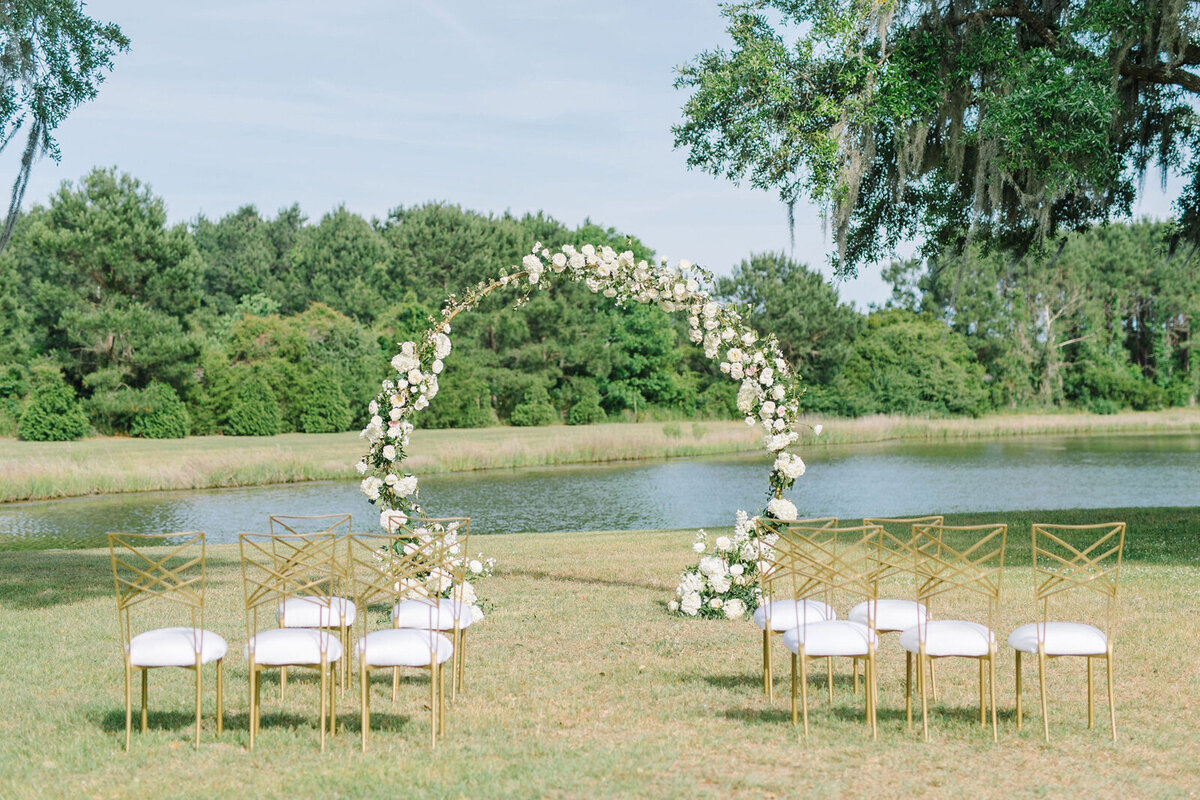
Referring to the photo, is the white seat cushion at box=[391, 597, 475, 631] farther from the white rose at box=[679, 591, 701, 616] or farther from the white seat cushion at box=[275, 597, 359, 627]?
the white rose at box=[679, 591, 701, 616]

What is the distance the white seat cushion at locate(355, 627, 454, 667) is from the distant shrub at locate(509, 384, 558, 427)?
41.4 m

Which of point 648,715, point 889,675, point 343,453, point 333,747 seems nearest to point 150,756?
point 333,747

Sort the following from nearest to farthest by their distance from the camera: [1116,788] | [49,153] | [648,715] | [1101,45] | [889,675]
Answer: [1116,788]
[648,715]
[889,675]
[49,153]
[1101,45]

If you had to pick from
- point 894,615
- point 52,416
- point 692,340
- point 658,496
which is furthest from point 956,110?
point 52,416

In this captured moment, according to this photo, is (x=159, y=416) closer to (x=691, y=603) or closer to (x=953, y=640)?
(x=691, y=603)

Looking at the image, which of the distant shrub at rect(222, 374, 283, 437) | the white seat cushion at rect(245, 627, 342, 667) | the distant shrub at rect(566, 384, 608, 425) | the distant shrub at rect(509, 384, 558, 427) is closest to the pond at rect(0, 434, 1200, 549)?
the white seat cushion at rect(245, 627, 342, 667)

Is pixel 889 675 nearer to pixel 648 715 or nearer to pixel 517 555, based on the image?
pixel 648 715

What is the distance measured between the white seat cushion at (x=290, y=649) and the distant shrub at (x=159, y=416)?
37355 millimetres

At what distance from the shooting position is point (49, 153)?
1101cm

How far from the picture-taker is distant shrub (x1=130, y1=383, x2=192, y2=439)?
39.7 m

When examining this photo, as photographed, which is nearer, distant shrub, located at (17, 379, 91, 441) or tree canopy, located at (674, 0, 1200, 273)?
tree canopy, located at (674, 0, 1200, 273)

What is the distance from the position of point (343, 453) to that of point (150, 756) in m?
26.4

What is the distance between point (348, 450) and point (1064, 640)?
28547 millimetres

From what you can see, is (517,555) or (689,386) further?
(689,386)
